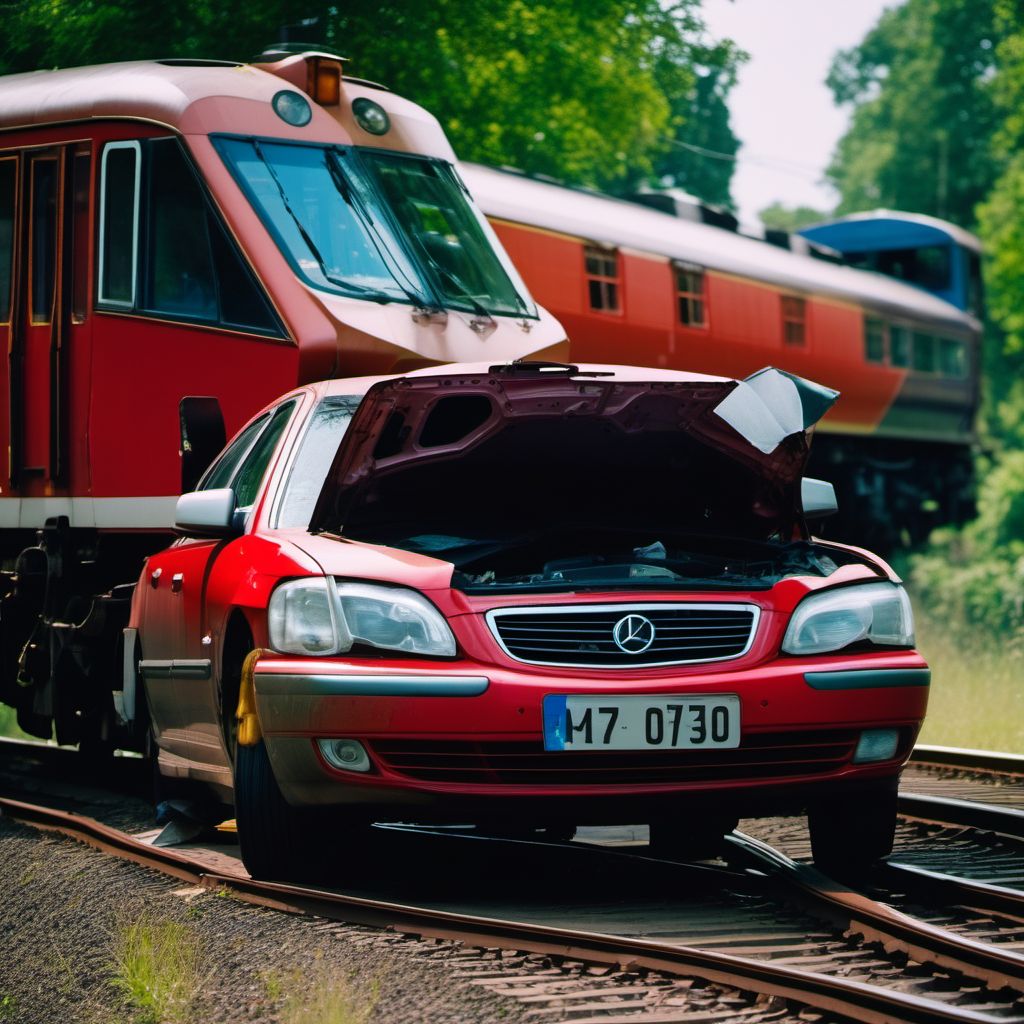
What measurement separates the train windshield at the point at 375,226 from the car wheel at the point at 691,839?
12.1ft

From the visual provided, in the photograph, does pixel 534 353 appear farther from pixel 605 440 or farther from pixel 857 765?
pixel 857 765

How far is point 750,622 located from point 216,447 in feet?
10.8

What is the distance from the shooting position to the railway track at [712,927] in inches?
191

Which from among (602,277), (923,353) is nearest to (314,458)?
(602,277)

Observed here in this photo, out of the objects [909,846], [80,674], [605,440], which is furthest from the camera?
[80,674]

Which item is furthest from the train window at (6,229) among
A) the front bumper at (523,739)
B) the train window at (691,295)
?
the train window at (691,295)

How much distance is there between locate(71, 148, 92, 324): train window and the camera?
34.5 ft

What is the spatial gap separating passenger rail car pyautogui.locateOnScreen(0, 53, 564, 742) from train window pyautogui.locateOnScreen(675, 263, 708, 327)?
31.4 ft

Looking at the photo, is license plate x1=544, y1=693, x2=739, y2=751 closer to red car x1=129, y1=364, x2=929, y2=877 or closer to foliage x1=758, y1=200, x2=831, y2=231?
red car x1=129, y1=364, x2=929, y2=877

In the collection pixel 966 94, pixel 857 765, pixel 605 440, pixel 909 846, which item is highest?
pixel 966 94

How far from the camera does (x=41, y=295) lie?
10.7 m

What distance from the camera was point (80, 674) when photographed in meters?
10.3

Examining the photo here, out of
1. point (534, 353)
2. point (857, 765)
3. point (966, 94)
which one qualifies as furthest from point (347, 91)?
point (966, 94)

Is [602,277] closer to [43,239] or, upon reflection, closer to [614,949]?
[43,239]
